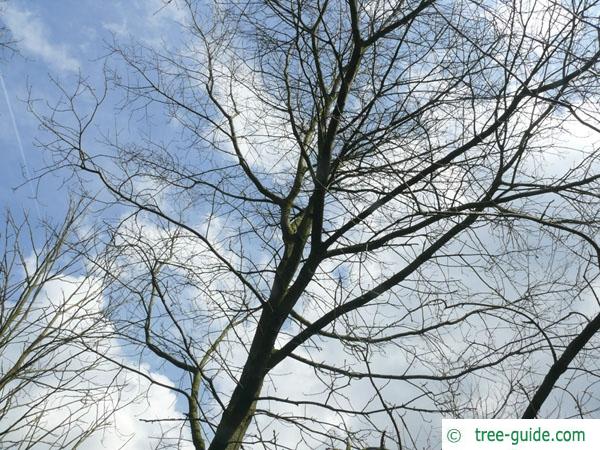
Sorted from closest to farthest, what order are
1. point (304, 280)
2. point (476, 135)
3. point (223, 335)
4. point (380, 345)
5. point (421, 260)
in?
point (476, 135)
point (421, 260)
point (304, 280)
point (380, 345)
point (223, 335)

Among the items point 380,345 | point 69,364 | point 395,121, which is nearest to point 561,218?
point 395,121

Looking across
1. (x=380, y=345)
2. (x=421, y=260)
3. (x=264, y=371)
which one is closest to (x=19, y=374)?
(x=264, y=371)

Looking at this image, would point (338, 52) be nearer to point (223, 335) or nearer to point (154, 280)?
point (154, 280)

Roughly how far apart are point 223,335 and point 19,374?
136 centimetres

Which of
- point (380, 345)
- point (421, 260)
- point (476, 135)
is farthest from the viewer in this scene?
point (380, 345)

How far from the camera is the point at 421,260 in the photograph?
11.2 ft

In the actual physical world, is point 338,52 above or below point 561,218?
above

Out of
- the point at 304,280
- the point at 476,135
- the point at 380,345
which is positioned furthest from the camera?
the point at 380,345

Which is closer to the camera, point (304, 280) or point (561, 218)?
point (561, 218)

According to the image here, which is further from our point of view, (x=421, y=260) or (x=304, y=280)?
(x=304, y=280)

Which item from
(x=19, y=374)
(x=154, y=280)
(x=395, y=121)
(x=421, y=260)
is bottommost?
(x=19, y=374)

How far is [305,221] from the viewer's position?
407 centimetres

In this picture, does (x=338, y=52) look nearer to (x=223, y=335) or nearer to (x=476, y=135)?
(x=476, y=135)

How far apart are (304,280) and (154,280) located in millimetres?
859
